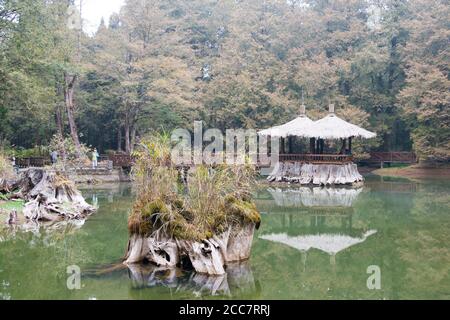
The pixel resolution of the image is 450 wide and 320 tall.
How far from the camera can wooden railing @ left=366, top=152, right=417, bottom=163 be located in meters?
27.1

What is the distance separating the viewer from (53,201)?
12000 millimetres

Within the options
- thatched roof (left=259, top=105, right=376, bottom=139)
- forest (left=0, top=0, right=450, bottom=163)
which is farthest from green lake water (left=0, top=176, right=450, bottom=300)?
forest (left=0, top=0, right=450, bottom=163)

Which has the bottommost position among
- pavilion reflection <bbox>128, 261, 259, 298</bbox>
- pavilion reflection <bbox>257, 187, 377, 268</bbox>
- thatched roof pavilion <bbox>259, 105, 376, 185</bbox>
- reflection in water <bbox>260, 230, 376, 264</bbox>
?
pavilion reflection <bbox>128, 261, 259, 298</bbox>

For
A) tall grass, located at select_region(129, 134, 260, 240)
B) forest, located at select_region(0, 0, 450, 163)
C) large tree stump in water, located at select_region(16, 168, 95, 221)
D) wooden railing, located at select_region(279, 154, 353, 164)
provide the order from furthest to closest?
forest, located at select_region(0, 0, 450, 163) < wooden railing, located at select_region(279, 154, 353, 164) < large tree stump in water, located at select_region(16, 168, 95, 221) < tall grass, located at select_region(129, 134, 260, 240)

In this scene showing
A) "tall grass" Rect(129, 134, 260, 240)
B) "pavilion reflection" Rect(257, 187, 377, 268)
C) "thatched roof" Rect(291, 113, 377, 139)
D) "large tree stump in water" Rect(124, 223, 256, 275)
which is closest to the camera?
"large tree stump in water" Rect(124, 223, 256, 275)

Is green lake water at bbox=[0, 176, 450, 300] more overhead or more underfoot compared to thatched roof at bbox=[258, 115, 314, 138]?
more underfoot

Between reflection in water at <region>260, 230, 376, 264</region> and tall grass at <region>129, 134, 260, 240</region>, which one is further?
reflection in water at <region>260, 230, 376, 264</region>

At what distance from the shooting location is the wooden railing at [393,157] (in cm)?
2712

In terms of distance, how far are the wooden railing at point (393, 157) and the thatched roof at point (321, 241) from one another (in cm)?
1772

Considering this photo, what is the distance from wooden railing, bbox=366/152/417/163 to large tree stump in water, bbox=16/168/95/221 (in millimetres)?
18864

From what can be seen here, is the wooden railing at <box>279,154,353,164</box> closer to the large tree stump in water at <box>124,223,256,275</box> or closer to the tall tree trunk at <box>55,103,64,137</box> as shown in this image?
the tall tree trunk at <box>55,103,64,137</box>

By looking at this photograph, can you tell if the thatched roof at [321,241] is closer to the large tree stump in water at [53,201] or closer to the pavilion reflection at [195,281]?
the pavilion reflection at [195,281]

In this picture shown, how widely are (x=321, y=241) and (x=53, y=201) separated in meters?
6.22

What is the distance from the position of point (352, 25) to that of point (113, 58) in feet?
42.2
